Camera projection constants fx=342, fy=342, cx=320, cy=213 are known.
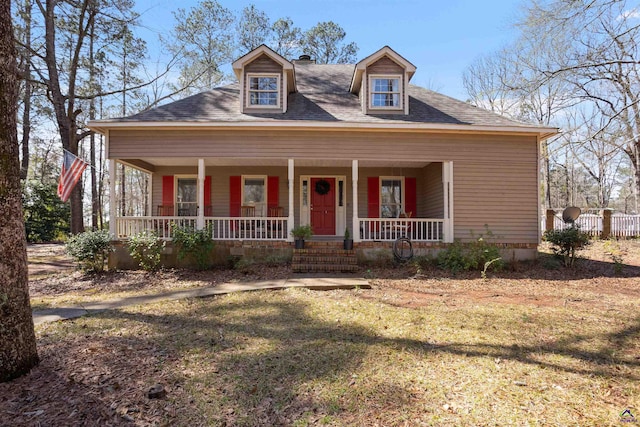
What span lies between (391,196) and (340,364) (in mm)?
9351

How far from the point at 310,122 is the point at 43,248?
12639 mm

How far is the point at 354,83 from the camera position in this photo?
11055 millimetres

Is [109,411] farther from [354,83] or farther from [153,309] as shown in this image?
[354,83]

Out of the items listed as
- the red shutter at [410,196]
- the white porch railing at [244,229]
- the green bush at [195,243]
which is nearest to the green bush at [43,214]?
the white porch railing at [244,229]

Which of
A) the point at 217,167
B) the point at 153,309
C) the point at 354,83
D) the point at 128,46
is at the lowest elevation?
the point at 153,309

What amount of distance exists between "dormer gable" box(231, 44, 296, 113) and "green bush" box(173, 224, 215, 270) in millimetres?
3840

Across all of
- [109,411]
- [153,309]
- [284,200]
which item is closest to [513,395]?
[109,411]

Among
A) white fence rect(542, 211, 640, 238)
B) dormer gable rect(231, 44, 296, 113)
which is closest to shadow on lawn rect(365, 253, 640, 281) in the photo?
dormer gable rect(231, 44, 296, 113)

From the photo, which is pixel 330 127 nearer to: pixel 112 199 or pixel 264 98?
pixel 264 98

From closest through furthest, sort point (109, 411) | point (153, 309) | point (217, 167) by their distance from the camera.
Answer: point (109, 411) → point (153, 309) → point (217, 167)

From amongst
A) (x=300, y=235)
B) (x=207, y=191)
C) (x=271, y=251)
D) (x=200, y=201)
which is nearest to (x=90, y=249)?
(x=200, y=201)

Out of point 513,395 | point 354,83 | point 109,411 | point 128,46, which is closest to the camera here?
point 109,411

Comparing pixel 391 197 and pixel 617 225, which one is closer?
pixel 391 197

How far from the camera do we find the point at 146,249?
875cm
